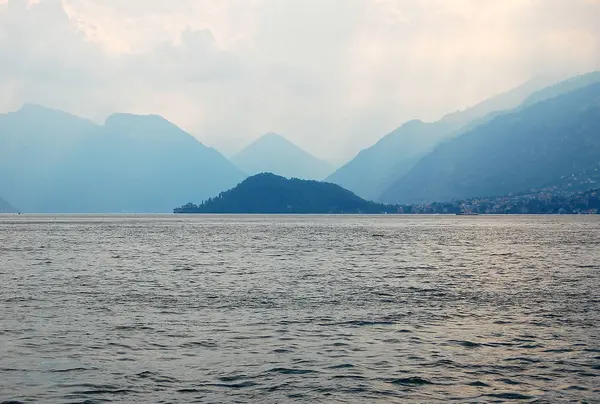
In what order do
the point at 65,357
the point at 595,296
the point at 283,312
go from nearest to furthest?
the point at 65,357, the point at 283,312, the point at 595,296

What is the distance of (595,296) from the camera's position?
55531 millimetres

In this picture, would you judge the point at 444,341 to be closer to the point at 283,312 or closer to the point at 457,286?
the point at 283,312

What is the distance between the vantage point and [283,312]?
4734 cm

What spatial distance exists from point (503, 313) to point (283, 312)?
53.5ft

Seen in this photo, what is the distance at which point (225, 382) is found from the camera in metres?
27.8

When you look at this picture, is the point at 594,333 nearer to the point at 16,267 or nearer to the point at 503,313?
the point at 503,313

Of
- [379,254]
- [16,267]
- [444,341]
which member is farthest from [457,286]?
[16,267]

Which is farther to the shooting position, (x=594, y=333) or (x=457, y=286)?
(x=457, y=286)

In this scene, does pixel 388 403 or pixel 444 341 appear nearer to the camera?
pixel 388 403

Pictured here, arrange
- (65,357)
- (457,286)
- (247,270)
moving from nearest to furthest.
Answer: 1. (65,357)
2. (457,286)
3. (247,270)

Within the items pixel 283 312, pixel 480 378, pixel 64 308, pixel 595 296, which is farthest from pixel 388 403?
pixel 595 296

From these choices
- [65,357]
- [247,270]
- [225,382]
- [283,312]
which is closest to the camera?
[225,382]

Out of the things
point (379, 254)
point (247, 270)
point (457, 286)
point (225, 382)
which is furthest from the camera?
point (379, 254)

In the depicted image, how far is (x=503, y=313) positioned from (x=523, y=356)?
14974 mm
